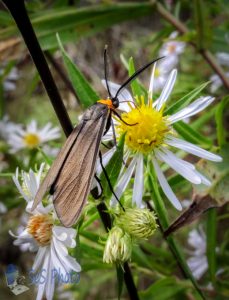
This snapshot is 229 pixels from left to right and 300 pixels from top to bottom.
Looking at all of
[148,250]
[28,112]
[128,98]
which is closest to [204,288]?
[148,250]

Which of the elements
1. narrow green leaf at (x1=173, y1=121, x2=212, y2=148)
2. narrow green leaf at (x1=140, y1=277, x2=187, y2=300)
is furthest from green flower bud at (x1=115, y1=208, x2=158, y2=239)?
narrow green leaf at (x1=140, y1=277, x2=187, y2=300)

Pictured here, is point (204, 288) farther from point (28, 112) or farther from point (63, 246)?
point (28, 112)

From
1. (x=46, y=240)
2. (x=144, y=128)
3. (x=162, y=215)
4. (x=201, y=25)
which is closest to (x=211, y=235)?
(x=162, y=215)

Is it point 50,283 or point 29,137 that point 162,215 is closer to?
point 50,283

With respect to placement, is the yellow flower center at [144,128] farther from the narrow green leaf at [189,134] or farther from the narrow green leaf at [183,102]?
the narrow green leaf at [189,134]

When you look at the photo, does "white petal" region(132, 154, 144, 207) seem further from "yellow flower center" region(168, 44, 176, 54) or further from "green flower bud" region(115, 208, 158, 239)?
"yellow flower center" region(168, 44, 176, 54)

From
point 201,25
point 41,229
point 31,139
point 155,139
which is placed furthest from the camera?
point 31,139
